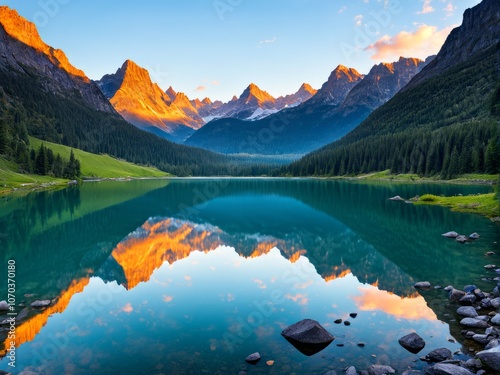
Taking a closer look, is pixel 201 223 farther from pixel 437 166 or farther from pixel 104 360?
pixel 437 166

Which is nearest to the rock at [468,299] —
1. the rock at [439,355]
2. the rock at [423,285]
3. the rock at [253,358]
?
the rock at [423,285]

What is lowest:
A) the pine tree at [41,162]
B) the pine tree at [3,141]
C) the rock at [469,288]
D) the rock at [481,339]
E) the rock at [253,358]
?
the rock at [253,358]

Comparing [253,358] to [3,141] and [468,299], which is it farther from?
[3,141]

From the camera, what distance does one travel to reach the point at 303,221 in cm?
5531

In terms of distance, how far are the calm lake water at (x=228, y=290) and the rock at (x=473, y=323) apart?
534mm

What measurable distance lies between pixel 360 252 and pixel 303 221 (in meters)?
20.9

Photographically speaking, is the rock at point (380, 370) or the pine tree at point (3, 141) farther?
the pine tree at point (3, 141)

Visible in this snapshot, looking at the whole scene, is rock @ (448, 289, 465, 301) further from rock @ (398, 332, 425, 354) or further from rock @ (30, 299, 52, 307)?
rock @ (30, 299, 52, 307)

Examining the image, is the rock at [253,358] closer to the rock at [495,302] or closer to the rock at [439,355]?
the rock at [439,355]

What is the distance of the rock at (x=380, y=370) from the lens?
12.8 metres

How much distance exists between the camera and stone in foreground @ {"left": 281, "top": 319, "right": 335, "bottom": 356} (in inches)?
602

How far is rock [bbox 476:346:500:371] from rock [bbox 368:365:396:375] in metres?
3.28

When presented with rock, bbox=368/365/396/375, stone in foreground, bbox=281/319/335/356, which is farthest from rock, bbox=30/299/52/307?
rock, bbox=368/365/396/375

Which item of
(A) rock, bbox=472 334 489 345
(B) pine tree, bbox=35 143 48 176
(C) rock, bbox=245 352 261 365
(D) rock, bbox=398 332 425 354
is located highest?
(B) pine tree, bbox=35 143 48 176
